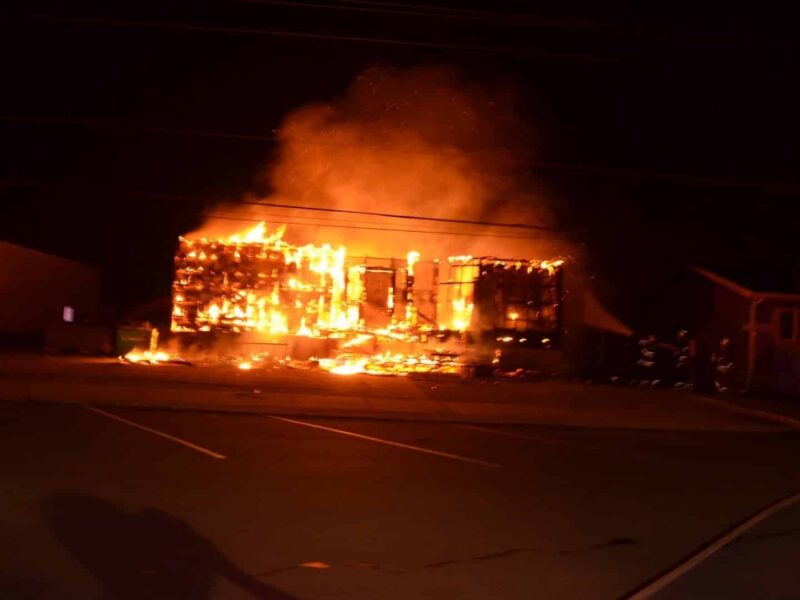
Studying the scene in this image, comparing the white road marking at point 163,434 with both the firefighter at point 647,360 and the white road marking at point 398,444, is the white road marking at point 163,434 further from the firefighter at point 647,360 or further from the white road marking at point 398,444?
the firefighter at point 647,360

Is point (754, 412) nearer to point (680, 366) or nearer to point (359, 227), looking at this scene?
point (680, 366)

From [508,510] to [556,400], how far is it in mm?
12439

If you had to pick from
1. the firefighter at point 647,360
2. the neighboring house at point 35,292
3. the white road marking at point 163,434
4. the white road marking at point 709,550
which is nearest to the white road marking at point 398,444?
the white road marking at point 163,434

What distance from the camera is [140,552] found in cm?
748

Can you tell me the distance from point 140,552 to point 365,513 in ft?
7.99

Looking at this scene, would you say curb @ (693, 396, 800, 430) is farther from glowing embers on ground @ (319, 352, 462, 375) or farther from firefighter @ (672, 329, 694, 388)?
glowing embers on ground @ (319, 352, 462, 375)

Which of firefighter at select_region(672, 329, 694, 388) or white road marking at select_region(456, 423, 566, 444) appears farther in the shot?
firefighter at select_region(672, 329, 694, 388)

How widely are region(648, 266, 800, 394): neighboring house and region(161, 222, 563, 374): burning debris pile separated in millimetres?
5096

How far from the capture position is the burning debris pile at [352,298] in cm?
Answer: 2916

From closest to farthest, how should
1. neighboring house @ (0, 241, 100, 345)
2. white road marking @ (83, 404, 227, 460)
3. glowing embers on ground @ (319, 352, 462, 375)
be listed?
1. white road marking @ (83, 404, 227, 460)
2. glowing embers on ground @ (319, 352, 462, 375)
3. neighboring house @ (0, 241, 100, 345)

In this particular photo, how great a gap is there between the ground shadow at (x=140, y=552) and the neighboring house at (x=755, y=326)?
1930 cm

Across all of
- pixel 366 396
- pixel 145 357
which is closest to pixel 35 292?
pixel 145 357

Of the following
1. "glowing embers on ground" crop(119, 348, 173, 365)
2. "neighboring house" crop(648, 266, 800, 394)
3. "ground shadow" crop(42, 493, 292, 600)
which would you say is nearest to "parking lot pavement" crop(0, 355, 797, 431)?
"glowing embers on ground" crop(119, 348, 173, 365)

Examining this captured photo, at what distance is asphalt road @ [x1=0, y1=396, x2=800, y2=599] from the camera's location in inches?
277
